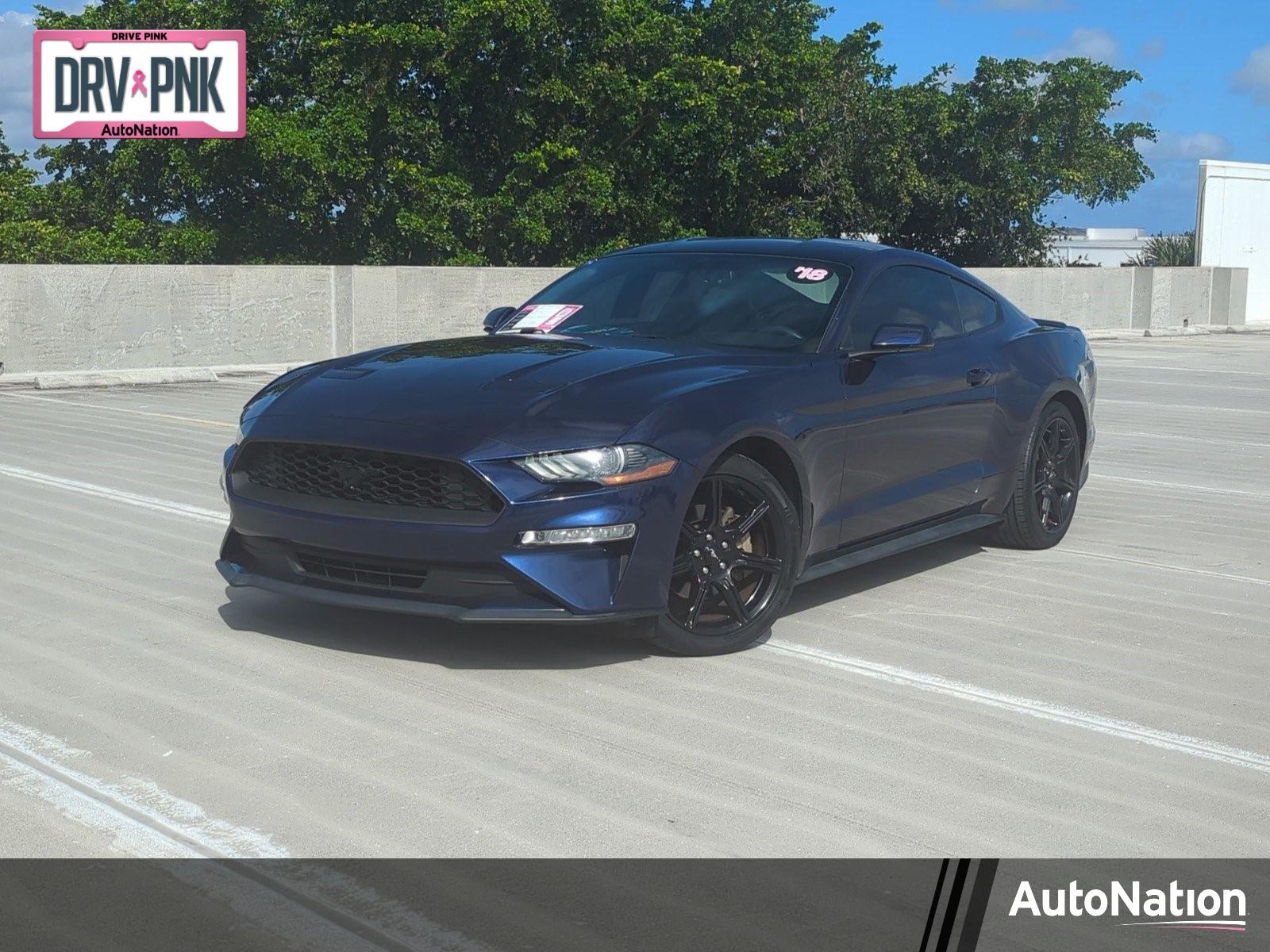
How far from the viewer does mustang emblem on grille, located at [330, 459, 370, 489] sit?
5535 millimetres

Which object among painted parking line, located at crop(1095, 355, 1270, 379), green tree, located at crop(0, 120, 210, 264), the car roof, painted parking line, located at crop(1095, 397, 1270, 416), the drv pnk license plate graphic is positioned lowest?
painted parking line, located at crop(1095, 397, 1270, 416)

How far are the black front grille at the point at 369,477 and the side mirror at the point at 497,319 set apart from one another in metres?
1.68

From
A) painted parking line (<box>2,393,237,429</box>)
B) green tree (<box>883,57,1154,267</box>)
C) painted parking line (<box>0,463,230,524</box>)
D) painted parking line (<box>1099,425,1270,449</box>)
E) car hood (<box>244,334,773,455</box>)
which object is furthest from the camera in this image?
green tree (<box>883,57,1154,267</box>)

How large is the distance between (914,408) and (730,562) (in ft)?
4.78

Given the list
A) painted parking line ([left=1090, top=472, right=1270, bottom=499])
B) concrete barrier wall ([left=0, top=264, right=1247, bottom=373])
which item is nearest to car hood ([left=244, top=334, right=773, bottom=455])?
painted parking line ([left=1090, top=472, right=1270, bottom=499])

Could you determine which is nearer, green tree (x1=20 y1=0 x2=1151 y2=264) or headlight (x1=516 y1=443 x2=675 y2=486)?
headlight (x1=516 y1=443 x2=675 y2=486)

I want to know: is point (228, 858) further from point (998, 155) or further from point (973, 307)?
point (998, 155)

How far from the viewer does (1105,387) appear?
19.7 m

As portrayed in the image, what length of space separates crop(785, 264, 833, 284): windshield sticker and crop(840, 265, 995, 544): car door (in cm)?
19

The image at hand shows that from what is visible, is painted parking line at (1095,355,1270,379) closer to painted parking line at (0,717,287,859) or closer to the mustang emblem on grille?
the mustang emblem on grille

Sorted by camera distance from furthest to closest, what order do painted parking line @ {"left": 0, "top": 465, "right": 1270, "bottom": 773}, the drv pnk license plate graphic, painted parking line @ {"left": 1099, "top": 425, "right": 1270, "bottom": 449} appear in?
1. the drv pnk license plate graphic
2. painted parking line @ {"left": 1099, "top": 425, "right": 1270, "bottom": 449}
3. painted parking line @ {"left": 0, "top": 465, "right": 1270, "bottom": 773}

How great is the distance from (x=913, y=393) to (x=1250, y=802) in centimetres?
280

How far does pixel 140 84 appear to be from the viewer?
29953 millimetres

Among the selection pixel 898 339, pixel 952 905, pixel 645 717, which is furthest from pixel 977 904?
pixel 898 339
